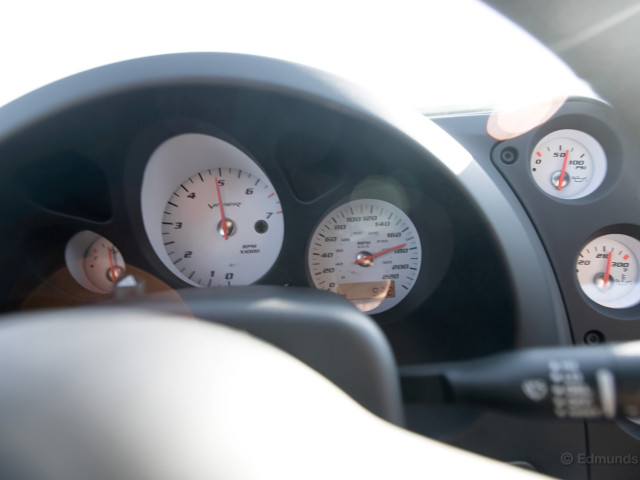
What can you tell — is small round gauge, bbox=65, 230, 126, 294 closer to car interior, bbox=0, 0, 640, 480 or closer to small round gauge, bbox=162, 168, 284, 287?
car interior, bbox=0, 0, 640, 480

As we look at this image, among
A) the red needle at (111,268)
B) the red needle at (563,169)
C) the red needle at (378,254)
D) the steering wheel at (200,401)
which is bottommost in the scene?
the steering wheel at (200,401)

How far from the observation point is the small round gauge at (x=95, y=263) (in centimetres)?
165

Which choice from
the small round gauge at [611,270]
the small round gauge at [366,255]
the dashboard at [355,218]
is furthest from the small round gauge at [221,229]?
the small round gauge at [611,270]

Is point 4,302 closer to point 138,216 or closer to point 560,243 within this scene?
point 138,216

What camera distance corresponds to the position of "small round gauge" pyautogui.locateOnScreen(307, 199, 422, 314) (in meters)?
1.65

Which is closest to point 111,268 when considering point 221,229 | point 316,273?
point 221,229

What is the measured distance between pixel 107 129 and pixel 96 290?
68 centimetres

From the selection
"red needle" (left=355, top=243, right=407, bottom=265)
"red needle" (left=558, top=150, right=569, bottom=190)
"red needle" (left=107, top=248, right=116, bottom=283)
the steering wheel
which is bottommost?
the steering wheel

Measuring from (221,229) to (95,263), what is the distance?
1.43ft

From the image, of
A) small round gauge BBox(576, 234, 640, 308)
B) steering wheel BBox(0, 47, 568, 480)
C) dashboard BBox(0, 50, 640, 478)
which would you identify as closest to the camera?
steering wheel BBox(0, 47, 568, 480)

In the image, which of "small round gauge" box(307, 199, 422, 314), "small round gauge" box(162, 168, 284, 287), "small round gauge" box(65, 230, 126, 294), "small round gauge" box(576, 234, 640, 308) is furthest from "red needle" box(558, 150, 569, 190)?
"small round gauge" box(65, 230, 126, 294)

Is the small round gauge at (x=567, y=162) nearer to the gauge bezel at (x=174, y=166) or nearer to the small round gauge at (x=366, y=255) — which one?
the small round gauge at (x=366, y=255)

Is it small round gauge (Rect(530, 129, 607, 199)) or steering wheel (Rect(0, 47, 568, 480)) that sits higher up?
small round gauge (Rect(530, 129, 607, 199))

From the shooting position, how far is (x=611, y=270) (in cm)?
148
